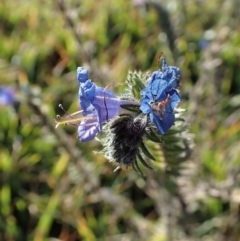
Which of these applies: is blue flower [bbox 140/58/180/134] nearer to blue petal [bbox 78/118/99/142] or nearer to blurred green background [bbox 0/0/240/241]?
blue petal [bbox 78/118/99/142]

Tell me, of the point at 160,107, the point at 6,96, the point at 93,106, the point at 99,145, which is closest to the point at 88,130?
the point at 93,106

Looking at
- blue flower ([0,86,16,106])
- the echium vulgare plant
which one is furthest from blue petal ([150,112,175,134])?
blue flower ([0,86,16,106])

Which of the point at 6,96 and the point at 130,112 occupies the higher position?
the point at 6,96

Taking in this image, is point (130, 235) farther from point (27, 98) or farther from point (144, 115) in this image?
point (144, 115)

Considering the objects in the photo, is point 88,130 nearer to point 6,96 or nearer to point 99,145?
point 99,145

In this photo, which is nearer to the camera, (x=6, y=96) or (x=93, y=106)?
(x=93, y=106)

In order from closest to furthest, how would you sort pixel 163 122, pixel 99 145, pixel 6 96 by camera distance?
pixel 163 122, pixel 99 145, pixel 6 96
